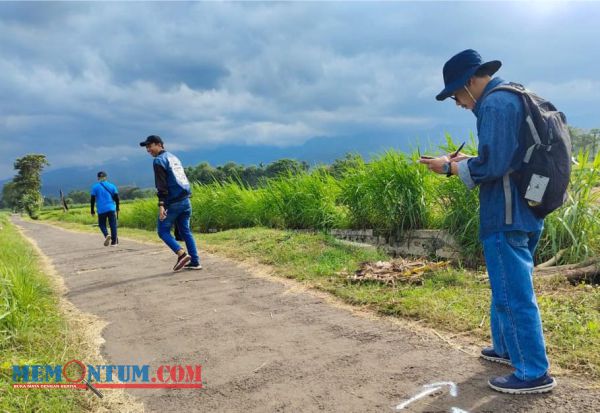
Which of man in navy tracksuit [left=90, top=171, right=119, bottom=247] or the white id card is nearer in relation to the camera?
the white id card

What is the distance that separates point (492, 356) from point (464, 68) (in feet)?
6.07

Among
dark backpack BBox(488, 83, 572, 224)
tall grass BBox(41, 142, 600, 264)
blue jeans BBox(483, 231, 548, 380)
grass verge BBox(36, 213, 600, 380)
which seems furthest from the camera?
tall grass BBox(41, 142, 600, 264)

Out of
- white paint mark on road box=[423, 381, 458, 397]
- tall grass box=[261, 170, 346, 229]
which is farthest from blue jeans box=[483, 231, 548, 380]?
tall grass box=[261, 170, 346, 229]

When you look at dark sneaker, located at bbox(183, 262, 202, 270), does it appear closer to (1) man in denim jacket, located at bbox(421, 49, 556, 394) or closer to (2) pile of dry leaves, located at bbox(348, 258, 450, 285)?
(2) pile of dry leaves, located at bbox(348, 258, 450, 285)

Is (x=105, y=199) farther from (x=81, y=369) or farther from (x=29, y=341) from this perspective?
(x=81, y=369)

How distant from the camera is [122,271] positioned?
694 cm

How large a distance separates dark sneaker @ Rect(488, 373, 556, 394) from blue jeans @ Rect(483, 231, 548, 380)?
0.03m

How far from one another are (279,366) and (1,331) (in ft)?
6.81

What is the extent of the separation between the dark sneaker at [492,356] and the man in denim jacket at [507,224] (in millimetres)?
317

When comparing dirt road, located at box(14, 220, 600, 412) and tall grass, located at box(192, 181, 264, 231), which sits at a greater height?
tall grass, located at box(192, 181, 264, 231)

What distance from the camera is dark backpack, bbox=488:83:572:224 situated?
233 centimetres

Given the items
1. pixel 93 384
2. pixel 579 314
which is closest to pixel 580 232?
pixel 579 314

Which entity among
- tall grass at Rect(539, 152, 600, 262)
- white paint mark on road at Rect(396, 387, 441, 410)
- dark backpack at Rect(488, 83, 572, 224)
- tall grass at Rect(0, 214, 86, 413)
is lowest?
white paint mark on road at Rect(396, 387, 441, 410)

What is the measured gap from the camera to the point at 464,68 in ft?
8.58
